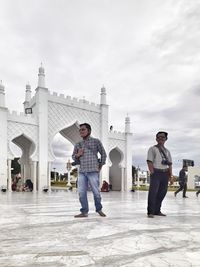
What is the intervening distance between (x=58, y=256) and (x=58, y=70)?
1575cm

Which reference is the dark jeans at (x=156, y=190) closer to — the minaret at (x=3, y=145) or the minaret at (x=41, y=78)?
the minaret at (x=3, y=145)

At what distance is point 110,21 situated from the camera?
14.5 meters

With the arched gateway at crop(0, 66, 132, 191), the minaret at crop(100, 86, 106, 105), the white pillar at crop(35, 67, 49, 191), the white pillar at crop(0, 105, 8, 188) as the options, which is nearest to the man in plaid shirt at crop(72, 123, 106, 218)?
the white pillar at crop(0, 105, 8, 188)

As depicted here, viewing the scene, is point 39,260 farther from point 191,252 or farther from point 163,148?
point 163,148

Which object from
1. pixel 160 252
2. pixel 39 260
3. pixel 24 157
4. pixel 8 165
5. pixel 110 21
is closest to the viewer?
pixel 39 260

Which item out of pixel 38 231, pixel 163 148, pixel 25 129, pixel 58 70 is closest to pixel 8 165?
pixel 25 129

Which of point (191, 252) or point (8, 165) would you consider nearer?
point (191, 252)

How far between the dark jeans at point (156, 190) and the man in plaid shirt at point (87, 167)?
0.85 m

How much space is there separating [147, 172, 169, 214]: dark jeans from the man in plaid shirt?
2.78 ft

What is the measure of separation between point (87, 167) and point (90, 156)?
0.19 meters

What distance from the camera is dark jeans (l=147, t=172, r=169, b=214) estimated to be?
17.1 ft

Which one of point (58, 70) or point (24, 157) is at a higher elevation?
point (58, 70)

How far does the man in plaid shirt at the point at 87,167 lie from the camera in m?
5.05

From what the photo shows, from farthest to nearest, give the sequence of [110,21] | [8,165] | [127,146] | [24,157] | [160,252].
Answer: [127,146] < [24,157] < [8,165] < [110,21] < [160,252]
